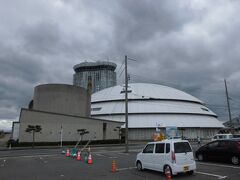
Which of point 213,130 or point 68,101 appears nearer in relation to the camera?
point 68,101

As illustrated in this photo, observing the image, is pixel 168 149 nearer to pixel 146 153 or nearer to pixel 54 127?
pixel 146 153

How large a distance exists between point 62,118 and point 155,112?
32.6 m

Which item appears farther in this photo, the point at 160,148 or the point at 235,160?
the point at 235,160

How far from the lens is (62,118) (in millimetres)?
55094

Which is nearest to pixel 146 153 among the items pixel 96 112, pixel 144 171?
pixel 144 171

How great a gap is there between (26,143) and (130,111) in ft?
122

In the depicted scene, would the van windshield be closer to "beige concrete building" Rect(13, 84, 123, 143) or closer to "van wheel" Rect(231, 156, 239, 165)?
"van wheel" Rect(231, 156, 239, 165)

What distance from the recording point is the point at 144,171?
13.7 meters

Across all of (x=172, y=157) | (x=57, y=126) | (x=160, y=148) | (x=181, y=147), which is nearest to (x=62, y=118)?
(x=57, y=126)

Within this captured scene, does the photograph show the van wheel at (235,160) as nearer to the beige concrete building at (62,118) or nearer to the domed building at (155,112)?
the beige concrete building at (62,118)

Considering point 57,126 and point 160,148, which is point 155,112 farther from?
point 160,148

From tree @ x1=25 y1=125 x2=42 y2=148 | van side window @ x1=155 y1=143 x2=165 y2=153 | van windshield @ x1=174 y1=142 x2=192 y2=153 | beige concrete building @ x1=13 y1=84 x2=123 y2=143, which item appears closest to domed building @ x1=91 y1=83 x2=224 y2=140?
beige concrete building @ x1=13 y1=84 x2=123 y2=143

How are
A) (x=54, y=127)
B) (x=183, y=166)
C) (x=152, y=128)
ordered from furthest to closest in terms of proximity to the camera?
(x=152, y=128), (x=54, y=127), (x=183, y=166)

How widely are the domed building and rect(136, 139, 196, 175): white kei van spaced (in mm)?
57910
